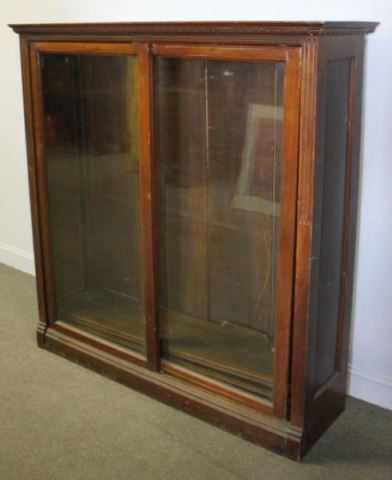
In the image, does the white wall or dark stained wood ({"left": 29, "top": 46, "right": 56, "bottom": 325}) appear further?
dark stained wood ({"left": 29, "top": 46, "right": 56, "bottom": 325})

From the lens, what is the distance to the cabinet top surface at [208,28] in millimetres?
1605

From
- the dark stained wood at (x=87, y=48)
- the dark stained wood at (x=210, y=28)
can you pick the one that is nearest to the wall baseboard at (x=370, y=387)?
the dark stained wood at (x=210, y=28)

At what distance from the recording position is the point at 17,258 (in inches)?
133

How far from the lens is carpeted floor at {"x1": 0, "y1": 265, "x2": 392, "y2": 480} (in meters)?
1.88

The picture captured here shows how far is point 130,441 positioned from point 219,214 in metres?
0.73

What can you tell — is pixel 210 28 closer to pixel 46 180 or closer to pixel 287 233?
pixel 287 233

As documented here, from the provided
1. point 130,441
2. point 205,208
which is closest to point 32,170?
point 205,208

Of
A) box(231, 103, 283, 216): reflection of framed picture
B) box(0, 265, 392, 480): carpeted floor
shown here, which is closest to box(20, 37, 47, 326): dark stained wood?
box(0, 265, 392, 480): carpeted floor

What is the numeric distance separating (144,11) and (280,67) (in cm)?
90

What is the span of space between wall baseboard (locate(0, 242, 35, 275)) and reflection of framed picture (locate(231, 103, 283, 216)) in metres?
1.62

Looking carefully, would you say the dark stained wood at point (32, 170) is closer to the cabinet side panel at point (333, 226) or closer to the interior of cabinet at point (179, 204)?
Result: the interior of cabinet at point (179, 204)

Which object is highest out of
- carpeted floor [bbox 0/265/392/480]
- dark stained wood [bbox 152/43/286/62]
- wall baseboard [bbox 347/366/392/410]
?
dark stained wood [bbox 152/43/286/62]

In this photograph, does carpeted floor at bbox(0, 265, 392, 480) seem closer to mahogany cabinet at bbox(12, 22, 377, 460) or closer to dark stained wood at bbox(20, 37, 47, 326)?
mahogany cabinet at bbox(12, 22, 377, 460)

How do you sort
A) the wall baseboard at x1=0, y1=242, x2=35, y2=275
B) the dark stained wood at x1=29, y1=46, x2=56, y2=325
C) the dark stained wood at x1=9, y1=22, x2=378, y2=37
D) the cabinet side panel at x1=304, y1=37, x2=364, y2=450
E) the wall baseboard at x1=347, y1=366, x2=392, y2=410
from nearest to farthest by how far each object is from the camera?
1. the dark stained wood at x1=9, y1=22, x2=378, y2=37
2. the cabinet side panel at x1=304, y1=37, x2=364, y2=450
3. the wall baseboard at x1=347, y1=366, x2=392, y2=410
4. the dark stained wood at x1=29, y1=46, x2=56, y2=325
5. the wall baseboard at x1=0, y1=242, x2=35, y2=275
